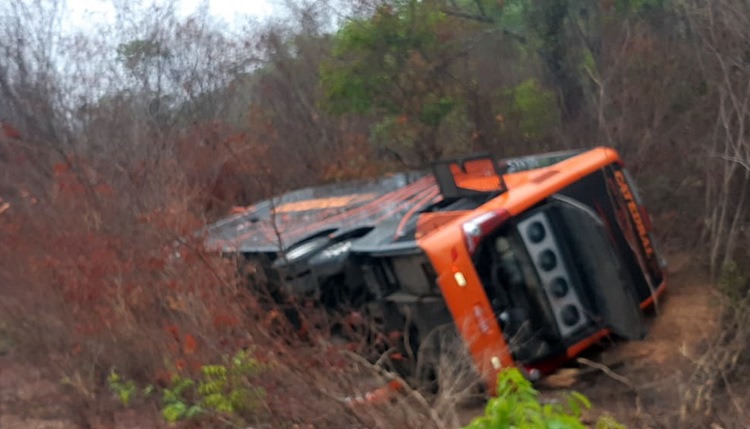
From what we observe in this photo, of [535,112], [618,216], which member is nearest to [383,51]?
Result: [535,112]

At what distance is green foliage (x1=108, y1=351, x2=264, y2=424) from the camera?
21.3 ft

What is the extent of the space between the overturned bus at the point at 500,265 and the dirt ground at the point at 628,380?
0.30 meters

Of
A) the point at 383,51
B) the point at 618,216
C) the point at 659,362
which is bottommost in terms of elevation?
the point at 659,362

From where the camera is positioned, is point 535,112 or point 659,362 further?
point 535,112

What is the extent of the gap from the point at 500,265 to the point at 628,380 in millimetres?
1407

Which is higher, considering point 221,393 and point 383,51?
point 383,51

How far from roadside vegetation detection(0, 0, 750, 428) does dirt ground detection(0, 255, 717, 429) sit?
17 cm

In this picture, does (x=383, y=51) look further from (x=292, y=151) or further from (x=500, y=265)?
(x=500, y=265)

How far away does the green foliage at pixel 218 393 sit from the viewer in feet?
21.3

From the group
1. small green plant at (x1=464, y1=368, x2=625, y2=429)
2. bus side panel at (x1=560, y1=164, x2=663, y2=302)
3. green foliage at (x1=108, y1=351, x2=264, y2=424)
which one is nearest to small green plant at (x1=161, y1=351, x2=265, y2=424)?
green foliage at (x1=108, y1=351, x2=264, y2=424)

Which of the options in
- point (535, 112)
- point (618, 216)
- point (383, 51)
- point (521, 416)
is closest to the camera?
point (521, 416)

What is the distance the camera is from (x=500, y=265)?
833 cm

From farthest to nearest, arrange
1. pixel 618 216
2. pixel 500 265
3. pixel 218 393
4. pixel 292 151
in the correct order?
pixel 292 151 → pixel 618 216 → pixel 500 265 → pixel 218 393

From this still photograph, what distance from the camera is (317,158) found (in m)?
17.7
